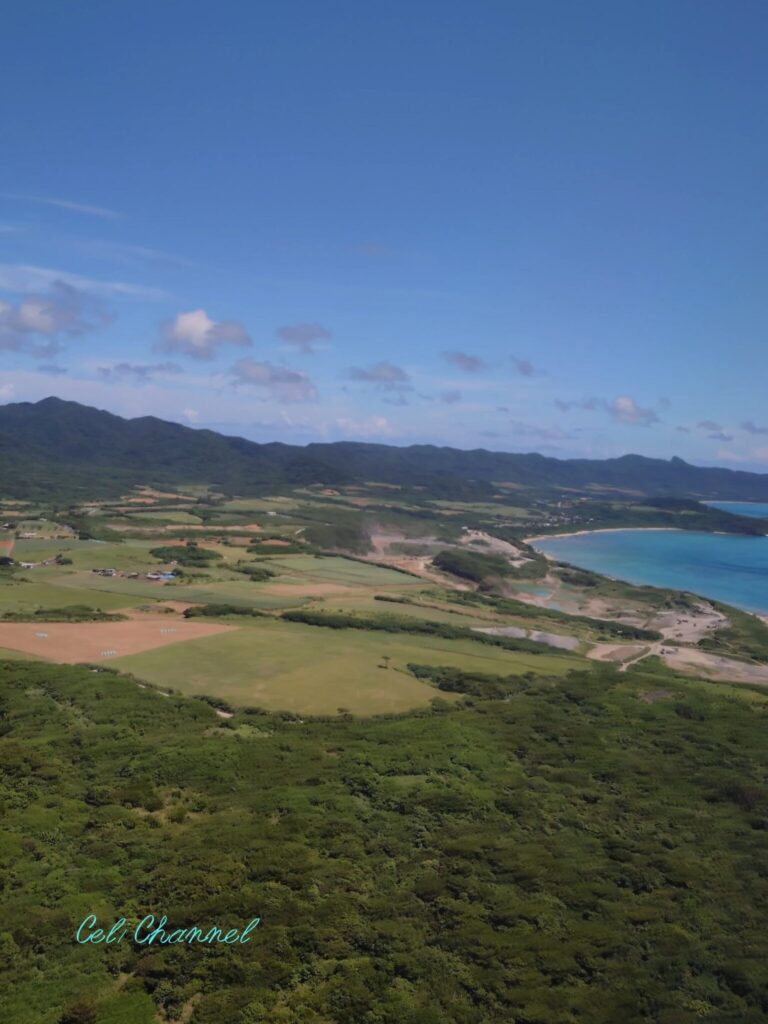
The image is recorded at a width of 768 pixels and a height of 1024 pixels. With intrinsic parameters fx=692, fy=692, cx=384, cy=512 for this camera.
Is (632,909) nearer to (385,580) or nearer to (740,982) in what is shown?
(740,982)

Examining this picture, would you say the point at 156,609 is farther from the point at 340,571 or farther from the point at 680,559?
the point at 680,559

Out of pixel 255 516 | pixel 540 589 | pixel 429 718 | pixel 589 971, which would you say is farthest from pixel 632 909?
pixel 255 516

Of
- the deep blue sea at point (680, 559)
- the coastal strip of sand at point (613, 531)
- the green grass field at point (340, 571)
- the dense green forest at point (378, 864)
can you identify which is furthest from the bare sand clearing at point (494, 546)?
the dense green forest at point (378, 864)

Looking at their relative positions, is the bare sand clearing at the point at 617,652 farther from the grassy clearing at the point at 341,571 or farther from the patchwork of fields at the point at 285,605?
the grassy clearing at the point at 341,571

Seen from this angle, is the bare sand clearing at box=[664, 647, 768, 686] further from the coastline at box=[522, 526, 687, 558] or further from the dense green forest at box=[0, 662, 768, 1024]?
the coastline at box=[522, 526, 687, 558]

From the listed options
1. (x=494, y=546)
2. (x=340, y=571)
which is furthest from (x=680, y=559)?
(x=340, y=571)

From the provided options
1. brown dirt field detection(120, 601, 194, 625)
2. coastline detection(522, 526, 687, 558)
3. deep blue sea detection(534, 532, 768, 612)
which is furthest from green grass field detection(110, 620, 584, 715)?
coastline detection(522, 526, 687, 558)

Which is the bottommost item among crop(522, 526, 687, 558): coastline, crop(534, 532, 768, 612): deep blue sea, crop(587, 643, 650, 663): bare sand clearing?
crop(587, 643, 650, 663): bare sand clearing
